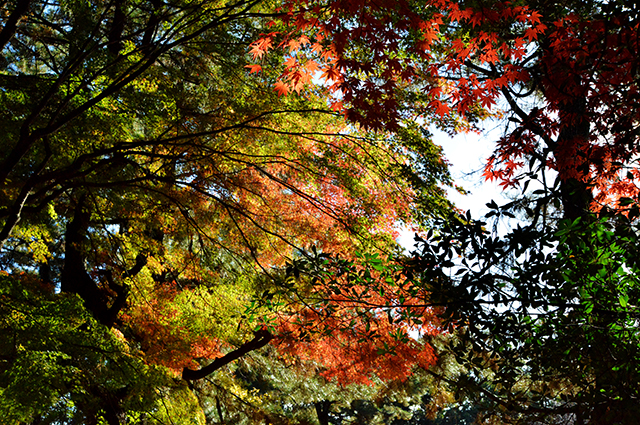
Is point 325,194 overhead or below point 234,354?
overhead

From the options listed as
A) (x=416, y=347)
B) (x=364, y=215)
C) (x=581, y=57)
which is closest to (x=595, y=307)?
(x=581, y=57)

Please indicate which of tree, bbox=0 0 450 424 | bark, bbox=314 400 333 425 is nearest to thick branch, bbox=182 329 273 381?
tree, bbox=0 0 450 424

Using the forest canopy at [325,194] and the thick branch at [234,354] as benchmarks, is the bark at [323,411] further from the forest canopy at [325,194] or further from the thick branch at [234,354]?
the thick branch at [234,354]

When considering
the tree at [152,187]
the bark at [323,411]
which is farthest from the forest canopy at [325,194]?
the bark at [323,411]

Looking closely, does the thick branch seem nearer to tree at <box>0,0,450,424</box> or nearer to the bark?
tree at <box>0,0,450,424</box>

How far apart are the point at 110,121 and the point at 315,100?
93.4 inches

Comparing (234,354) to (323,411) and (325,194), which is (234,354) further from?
(323,411)

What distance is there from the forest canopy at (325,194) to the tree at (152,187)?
3cm

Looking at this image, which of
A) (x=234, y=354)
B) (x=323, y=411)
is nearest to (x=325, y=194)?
(x=234, y=354)

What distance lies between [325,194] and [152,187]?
11.3ft

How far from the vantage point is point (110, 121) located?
14.3ft

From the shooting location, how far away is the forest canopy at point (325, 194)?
2453 millimetres

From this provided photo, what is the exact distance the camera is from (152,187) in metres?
4.56

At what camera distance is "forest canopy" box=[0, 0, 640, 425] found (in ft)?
8.05
